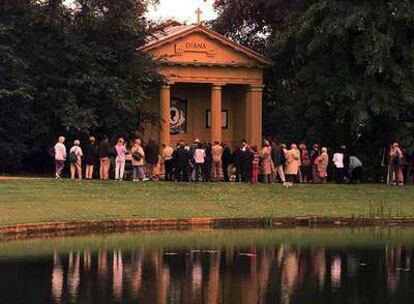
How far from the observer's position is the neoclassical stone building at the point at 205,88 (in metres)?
45.1

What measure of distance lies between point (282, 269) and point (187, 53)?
30.5 m

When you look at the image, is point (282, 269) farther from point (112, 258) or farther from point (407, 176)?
point (407, 176)

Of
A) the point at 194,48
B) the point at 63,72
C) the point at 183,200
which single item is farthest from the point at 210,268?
the point at 194,48

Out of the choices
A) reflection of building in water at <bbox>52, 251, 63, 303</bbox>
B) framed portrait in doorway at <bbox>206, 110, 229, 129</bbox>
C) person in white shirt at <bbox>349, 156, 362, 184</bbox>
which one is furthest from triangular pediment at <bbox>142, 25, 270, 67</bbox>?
reflection of building in water at <bbox>52, 251, 63, 303</bbox>

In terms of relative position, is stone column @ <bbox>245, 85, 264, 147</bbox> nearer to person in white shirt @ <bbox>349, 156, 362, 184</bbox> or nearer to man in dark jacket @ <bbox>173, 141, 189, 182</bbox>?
person in white shirt @ <bbox>349, 156, 362, 184</bbox>

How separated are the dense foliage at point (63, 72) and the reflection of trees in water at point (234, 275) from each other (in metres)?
21.0

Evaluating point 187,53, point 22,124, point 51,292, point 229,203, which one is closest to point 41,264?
point 51,292

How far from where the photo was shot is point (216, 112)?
4628 cm

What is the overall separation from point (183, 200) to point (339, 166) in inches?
366

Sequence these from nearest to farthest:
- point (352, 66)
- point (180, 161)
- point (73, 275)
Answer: point (73, 275)
point (180, 161)
point (352, 66)

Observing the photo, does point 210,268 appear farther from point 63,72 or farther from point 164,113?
point 164,113

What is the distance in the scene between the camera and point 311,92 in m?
41.5

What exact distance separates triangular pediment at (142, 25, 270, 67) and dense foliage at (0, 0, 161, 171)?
3.59 m

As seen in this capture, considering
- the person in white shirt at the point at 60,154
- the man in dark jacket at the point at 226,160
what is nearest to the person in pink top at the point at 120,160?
the person in white shirt at the point at 60,154
